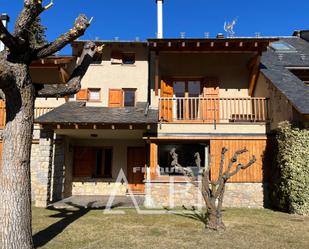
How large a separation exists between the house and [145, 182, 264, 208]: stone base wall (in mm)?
36

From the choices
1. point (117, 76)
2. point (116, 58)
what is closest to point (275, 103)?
point (117, 76)

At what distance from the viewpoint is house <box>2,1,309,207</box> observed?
1080cm

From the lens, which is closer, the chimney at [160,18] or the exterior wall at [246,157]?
the exterior wall at [246,157]

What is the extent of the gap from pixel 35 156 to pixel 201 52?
829 cm

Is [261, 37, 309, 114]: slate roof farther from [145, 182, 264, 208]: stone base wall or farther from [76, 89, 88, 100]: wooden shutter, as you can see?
[76, 89, 88, 100]: wooden shutter

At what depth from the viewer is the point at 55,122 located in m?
10.5

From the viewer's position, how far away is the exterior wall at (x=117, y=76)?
47.5 ft

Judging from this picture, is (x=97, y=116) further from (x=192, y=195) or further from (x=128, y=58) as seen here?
(x=128, y=58)

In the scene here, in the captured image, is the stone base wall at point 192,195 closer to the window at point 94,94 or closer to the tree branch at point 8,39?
the window at point 94,94

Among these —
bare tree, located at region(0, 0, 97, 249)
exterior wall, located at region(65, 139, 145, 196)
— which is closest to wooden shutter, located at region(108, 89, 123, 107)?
exterior wall, located at region(65, 139, 145, 196)

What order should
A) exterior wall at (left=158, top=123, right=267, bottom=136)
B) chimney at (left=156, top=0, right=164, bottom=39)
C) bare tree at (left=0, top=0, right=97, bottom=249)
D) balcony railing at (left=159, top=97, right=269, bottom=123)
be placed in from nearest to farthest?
bare tree at (left=0, top=0, right=97, bottom=249), exterior wall at (left=158, top=123, right=267, bottom=136), balcony railing at (left=159, top=97, right=269, bottom=123), chimney at (left=156, top=0, right=164, bottom=39)

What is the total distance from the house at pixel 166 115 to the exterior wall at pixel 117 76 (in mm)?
50

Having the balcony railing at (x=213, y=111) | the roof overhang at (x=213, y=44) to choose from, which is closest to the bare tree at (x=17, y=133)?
the balcony railing at (x=213, y=111)

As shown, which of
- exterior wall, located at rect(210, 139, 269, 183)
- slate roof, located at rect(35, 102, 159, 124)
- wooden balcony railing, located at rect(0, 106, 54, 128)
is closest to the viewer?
slate roof, located at rect(35, 102, 159, 124)
